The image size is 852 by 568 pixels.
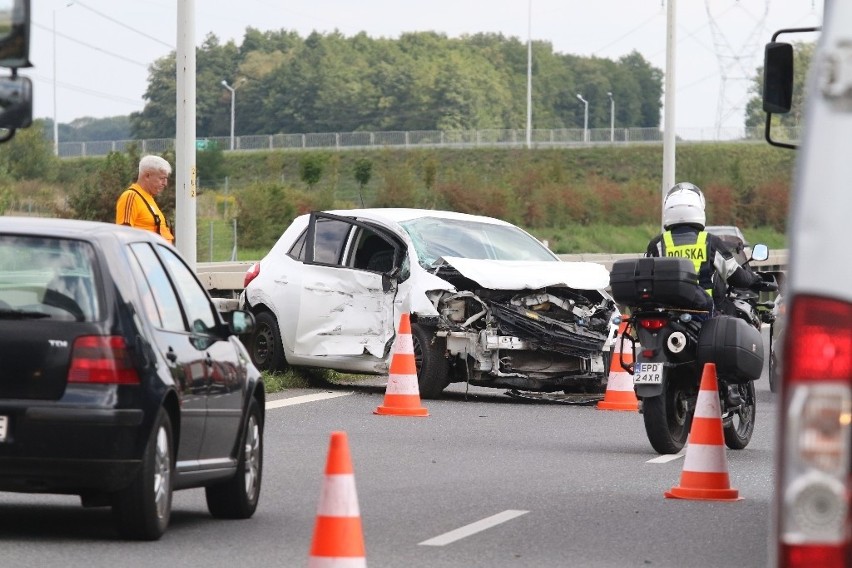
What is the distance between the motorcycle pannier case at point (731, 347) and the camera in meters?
12.7

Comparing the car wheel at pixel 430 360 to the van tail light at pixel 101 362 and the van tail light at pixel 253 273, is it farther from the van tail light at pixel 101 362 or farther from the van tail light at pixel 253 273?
the van tail light at pixel 101 362

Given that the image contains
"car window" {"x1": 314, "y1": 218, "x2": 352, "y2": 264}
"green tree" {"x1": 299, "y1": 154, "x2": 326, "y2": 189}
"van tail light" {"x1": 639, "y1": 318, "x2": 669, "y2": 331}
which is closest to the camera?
"van tail light" {"x1": 639, "y1": 318, "x2": 669, "y2": 331}

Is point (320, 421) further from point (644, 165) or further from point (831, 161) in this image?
point (644, 165)

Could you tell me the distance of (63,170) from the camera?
9875 centimetres

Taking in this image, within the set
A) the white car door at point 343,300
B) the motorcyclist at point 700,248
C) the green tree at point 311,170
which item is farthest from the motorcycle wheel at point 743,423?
the green tree at point 311,170

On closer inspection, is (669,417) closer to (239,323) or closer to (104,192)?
(239,323)

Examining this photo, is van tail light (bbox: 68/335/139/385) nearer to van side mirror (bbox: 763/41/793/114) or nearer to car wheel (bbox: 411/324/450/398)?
van side mirror (bbox: 763/41/793/114)

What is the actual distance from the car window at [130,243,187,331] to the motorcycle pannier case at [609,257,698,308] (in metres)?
4.07

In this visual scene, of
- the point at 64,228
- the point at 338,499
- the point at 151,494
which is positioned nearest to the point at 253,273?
the point at 64,228

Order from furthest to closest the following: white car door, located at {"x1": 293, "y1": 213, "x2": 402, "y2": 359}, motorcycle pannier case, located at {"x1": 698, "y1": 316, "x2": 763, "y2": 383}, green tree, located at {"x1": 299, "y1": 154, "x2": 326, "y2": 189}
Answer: green tree, located at {"x1": 299, "y1": 154, "x2": 326, "y2": 189} → white car door, located at {"x1": 293, "y1": 213, "x2": 402, "y2": 359} → motorcycle pannier case, located at {"x1": 698, "y1": 316, "x2": 763, "y2": 383}

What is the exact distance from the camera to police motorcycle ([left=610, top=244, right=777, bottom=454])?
500 inches

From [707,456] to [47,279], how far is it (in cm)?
388

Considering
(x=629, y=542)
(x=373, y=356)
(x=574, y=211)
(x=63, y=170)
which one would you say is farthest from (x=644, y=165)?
(x=629, y=542)

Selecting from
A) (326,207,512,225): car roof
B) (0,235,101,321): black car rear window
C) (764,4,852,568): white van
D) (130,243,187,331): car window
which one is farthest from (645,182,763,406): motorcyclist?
(764,4,852,568): white van
